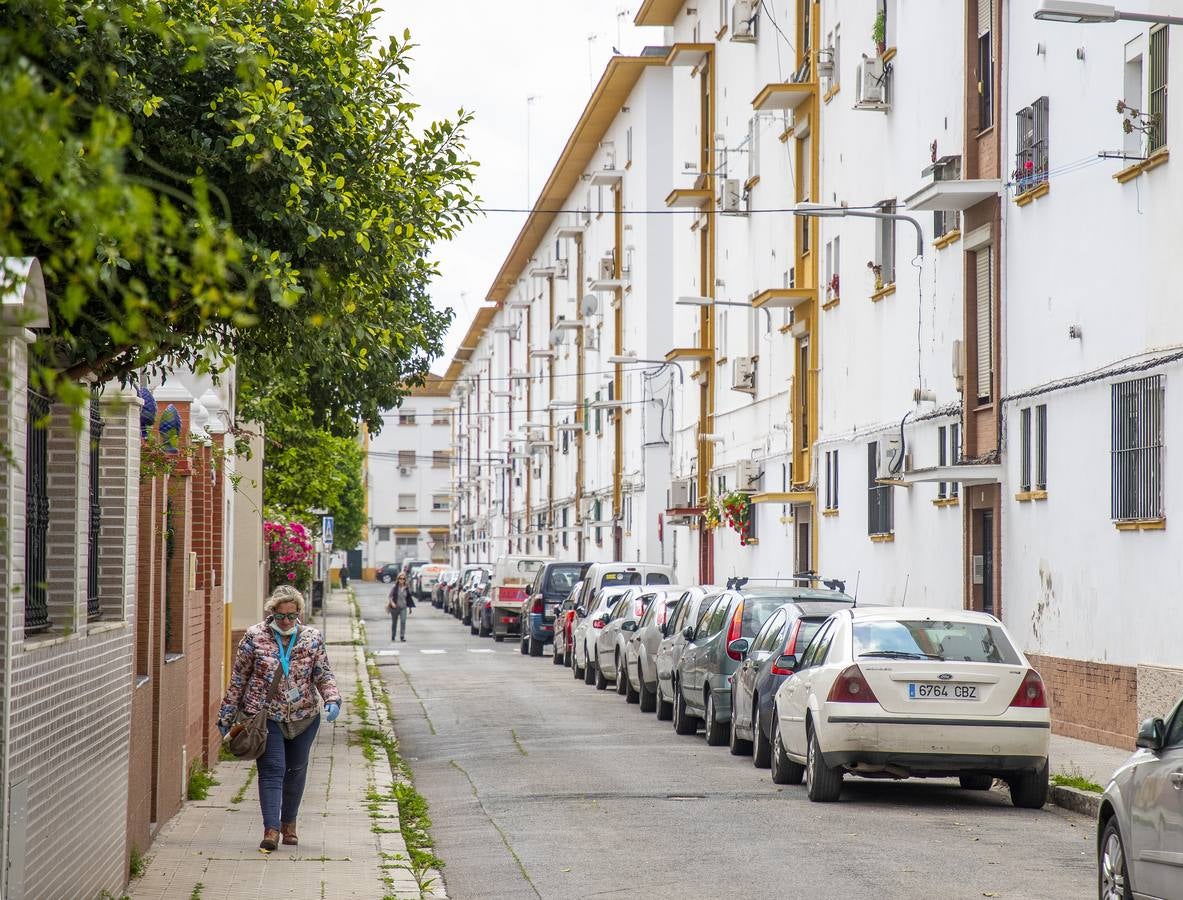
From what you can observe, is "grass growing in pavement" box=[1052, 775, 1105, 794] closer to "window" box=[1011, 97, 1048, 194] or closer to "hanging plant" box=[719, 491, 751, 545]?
"window" box=[1011, 97, 1048, 194]

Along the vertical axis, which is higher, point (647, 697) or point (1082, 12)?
point (1082, 12)

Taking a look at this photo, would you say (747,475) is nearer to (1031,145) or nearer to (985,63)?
(985,63)

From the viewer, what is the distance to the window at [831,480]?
3197 cm

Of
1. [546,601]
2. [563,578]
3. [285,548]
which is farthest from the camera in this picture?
[563,578]

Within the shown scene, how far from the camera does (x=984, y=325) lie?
2384cm

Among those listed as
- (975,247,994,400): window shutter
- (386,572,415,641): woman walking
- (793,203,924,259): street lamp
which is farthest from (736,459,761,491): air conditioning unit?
(975,247,994,400): window shutter

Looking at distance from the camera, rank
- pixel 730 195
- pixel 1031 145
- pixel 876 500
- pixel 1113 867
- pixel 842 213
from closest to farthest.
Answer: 1. pixel 1113 867
2. pixel 1031 145
3. pixel 842 213
4. pixel 876 500
5. pixel 730 195

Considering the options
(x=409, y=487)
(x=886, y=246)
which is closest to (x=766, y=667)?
(x=886, y=246)

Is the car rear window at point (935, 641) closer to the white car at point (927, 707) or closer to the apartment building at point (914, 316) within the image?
the white car at point (927, 707)

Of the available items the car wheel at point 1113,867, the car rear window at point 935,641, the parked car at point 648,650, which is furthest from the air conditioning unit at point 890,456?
the car wheel at point 1113,867

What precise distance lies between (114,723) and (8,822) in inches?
110

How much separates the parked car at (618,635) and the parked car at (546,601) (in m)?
10.5

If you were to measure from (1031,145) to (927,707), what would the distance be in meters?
10.3

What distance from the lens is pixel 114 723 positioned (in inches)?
376
